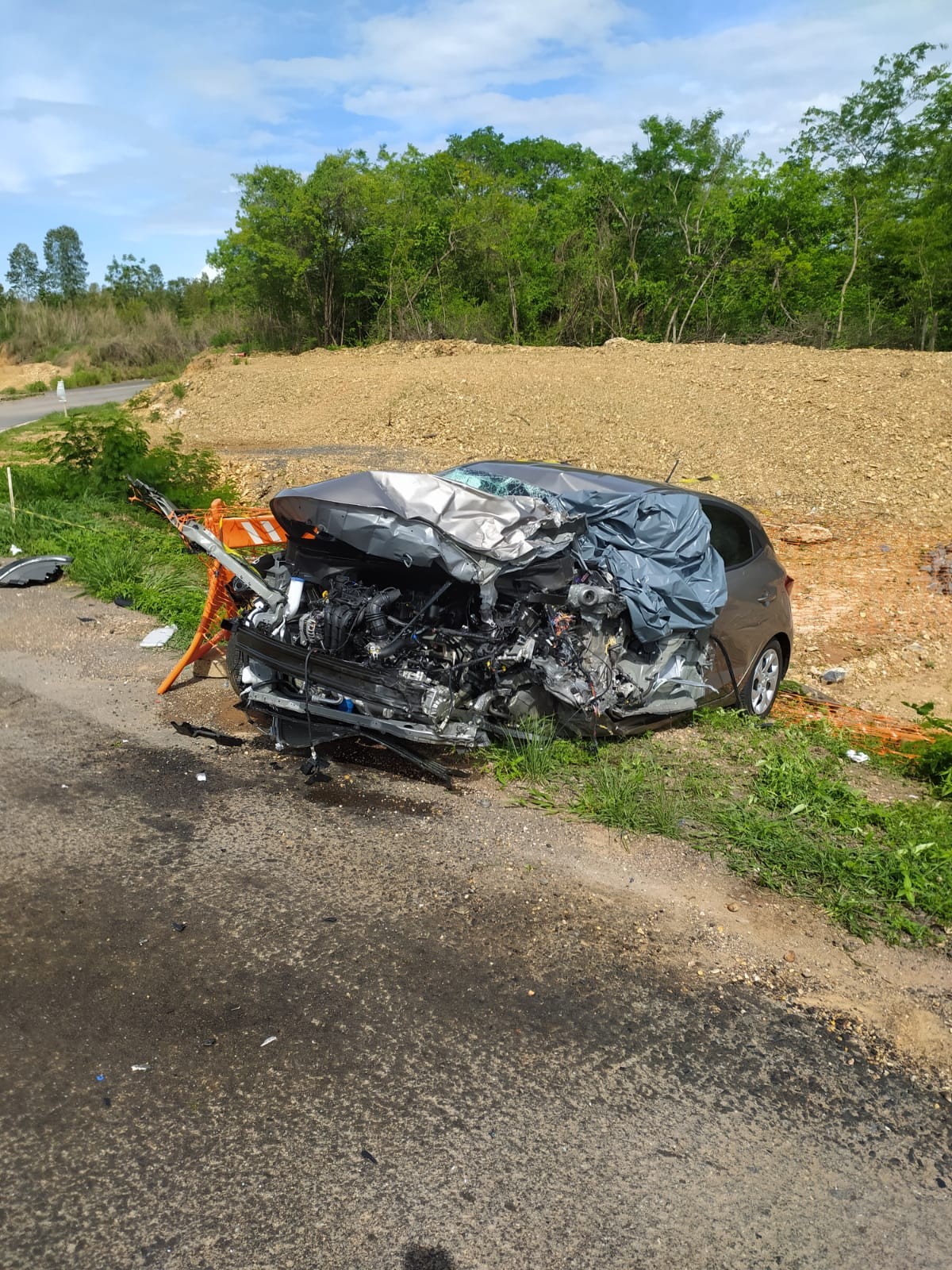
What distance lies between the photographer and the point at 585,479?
6.74 metres

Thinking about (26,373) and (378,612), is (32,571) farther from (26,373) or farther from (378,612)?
(26,373)

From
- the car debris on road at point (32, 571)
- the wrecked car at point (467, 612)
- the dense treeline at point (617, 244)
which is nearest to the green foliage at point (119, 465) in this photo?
the car debris on road at point (32, 571)

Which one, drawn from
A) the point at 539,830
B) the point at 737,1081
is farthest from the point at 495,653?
the point at 737,1081

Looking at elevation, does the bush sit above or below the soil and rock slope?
above

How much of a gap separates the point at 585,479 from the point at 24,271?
284 feet

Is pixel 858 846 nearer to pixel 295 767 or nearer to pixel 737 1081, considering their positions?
pixel 737 1081

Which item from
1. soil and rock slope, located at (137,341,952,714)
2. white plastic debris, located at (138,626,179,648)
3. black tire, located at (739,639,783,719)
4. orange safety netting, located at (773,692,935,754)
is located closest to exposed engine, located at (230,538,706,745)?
black tire, located at (739,639,783,719)

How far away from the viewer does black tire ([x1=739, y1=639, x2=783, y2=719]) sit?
7.13 m

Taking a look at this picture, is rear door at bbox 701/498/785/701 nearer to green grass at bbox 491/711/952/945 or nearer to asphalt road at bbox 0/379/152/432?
green grass at bbox 491/711/952/945

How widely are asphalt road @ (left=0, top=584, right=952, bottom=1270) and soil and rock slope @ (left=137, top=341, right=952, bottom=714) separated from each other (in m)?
6.13

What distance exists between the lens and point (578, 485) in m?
6.59

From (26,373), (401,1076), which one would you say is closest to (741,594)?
(401,1076)

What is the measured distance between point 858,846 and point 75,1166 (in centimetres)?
393

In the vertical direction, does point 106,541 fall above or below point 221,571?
below
